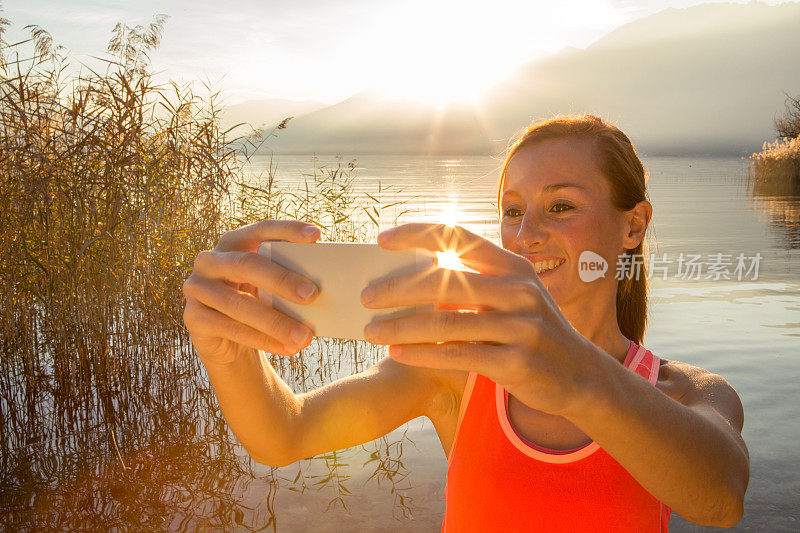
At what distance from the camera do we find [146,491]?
4262mm

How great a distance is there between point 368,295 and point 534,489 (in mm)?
953

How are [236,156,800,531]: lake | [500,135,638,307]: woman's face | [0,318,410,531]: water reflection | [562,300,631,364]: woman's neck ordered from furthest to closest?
[236,156,800,531]: lake
[0,318,410,531]: water reflection
[562,300,631,364]: woman's neck
[500,135,638,307]: woman's face

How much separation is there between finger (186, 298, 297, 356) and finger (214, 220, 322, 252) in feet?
0.44

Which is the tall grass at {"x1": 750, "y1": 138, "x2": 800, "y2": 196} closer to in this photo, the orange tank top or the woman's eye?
the woman's eye

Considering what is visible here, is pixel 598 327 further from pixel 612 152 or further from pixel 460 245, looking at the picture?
pixel 460 245

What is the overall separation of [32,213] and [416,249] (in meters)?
5.06

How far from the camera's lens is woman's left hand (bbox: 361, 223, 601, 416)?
0.96 metres

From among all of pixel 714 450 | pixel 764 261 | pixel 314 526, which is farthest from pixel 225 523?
pixel 764 261

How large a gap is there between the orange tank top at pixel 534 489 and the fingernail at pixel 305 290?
0.94 m

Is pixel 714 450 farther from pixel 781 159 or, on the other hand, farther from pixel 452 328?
pixel 781 159

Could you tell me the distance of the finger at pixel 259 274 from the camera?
1.07 meters

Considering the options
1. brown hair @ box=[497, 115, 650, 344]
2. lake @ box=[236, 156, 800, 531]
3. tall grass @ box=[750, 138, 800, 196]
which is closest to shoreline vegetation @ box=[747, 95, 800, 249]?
tall grass @ box=[750, 138, 800, 196]

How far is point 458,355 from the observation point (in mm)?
990

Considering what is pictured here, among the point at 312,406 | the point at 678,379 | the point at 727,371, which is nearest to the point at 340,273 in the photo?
the point at 312,406
